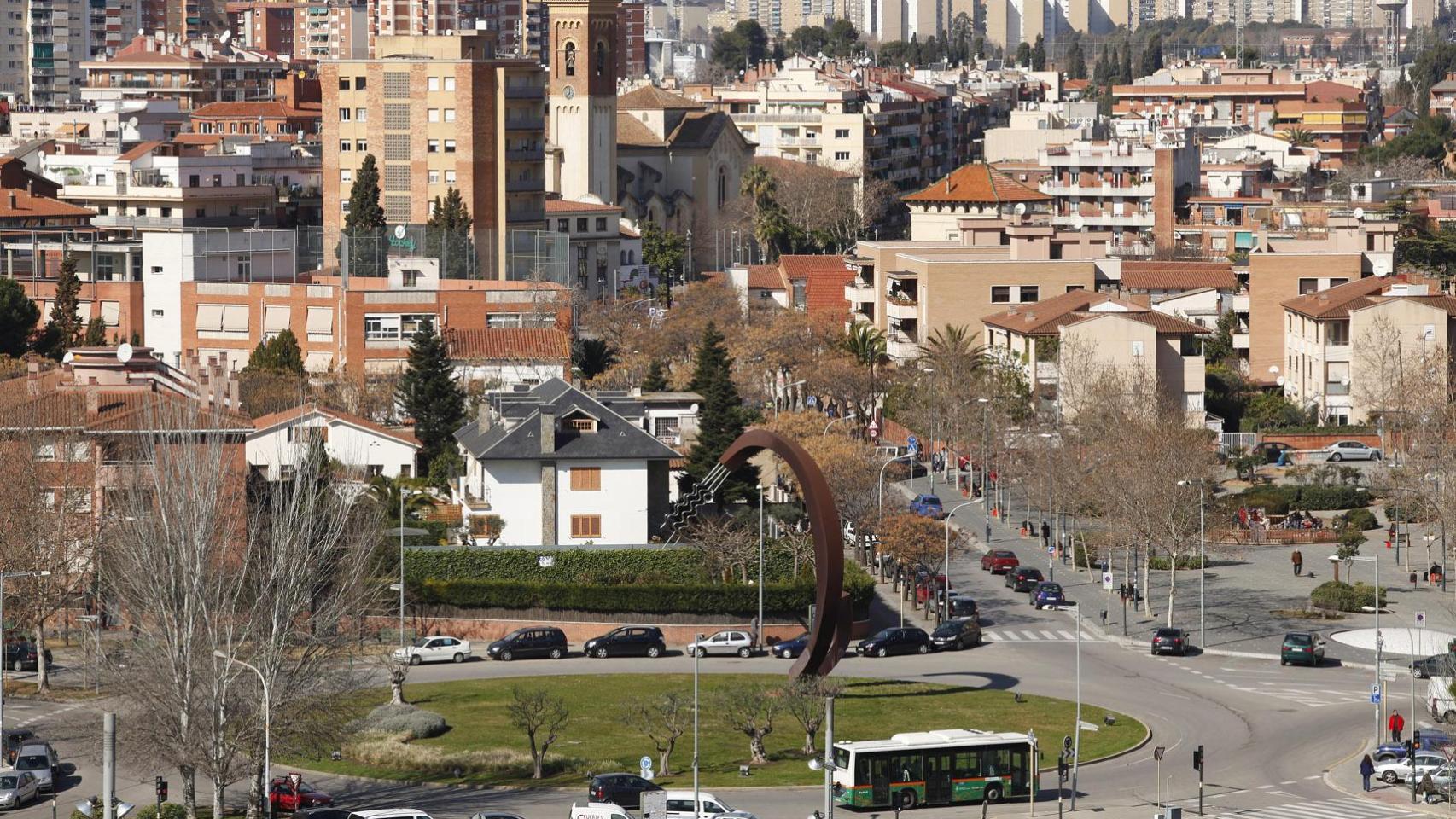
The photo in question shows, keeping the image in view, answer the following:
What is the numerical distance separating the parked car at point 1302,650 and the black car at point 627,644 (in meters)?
15.9

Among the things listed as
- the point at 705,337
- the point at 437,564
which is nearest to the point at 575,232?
the point at 705,337

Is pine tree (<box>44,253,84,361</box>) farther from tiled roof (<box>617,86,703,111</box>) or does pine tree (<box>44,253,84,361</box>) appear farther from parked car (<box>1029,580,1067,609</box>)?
tiled roof (<box>617,86,703,111</box>)

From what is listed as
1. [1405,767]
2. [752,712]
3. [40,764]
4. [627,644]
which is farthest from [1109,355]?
[40,764]

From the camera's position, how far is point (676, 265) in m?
158

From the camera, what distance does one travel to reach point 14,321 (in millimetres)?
107000

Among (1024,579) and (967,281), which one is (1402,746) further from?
(967,281)

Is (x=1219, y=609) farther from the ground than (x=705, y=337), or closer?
closer

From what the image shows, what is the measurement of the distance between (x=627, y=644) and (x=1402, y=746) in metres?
21.1

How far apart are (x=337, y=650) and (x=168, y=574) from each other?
4.09m

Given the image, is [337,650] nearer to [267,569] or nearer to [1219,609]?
[267,569]

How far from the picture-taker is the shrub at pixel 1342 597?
73.2 m

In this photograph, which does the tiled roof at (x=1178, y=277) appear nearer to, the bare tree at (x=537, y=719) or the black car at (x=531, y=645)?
the black car at (x=531, y=645)

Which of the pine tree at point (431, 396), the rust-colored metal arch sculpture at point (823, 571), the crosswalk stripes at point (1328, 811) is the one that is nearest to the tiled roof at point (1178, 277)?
the pine tree at point (431, 396)

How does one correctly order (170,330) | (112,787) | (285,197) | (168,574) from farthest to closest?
(285,197) → (170,330) → (168,574) → (112,787)
